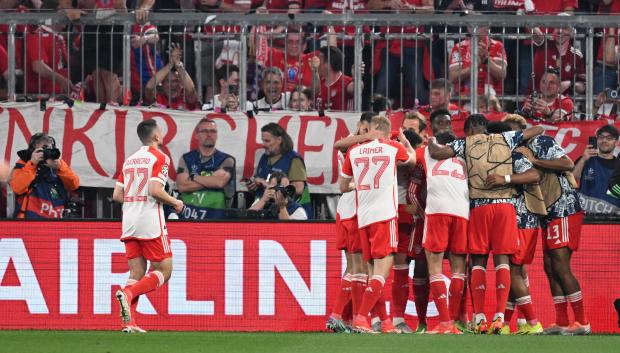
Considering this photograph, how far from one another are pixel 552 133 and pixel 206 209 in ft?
14.1

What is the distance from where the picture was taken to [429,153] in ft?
45.6

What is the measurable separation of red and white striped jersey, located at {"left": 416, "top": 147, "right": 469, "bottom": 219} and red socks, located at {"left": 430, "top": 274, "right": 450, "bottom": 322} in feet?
2.19

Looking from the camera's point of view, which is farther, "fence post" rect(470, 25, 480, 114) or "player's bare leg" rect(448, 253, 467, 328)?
"fence post" rect(470, 25, 480, 114)

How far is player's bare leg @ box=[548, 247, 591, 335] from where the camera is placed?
1438 centimetres

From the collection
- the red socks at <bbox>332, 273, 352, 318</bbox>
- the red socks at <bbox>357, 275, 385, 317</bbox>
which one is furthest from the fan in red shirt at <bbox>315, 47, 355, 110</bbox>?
the red socks at <bbox>357, 275, 385, 317</bbox>

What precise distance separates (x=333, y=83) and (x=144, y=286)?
4487 millimetres

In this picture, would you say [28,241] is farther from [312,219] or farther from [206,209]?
[312,219]

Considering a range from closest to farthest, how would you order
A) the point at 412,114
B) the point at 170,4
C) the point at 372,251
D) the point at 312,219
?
the point at 372,251
the point at 412,114
the point at 312,219
the point at 170,4

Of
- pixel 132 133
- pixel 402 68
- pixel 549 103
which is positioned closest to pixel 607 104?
pixel 549 103

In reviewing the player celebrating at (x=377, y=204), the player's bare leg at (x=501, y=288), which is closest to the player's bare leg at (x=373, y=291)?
the player celebrating at (x=377, y=204)

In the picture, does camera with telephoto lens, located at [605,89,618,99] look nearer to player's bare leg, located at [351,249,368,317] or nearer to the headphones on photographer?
player's bare leg, located at [351,249,368,317]

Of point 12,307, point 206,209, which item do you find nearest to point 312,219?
point 206,209

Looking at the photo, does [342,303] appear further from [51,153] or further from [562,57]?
[562,57]

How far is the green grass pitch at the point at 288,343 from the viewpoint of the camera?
1180cm
